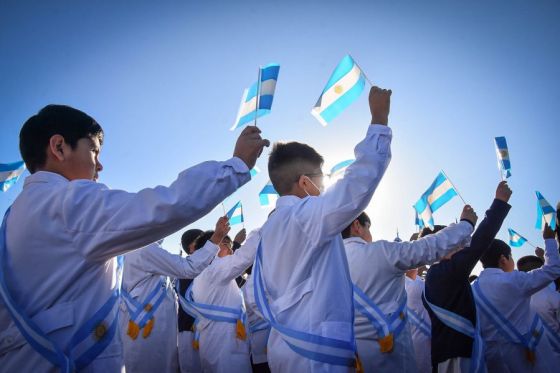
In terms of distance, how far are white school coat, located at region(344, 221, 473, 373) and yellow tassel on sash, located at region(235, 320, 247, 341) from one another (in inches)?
99.5

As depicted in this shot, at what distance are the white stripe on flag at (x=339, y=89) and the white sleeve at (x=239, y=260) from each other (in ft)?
8.19

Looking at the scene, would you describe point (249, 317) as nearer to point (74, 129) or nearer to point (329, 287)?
point (329, 287)

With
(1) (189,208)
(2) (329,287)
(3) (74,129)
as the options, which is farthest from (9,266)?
(2) (329,287)

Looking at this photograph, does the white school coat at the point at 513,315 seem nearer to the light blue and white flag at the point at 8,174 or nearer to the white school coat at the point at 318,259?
the white school coat at the point at 318,259

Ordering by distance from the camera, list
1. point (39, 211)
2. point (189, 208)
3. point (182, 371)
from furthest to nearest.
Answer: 1. point (182, 371)
2. point (39, 211)
3. point (189, 208)

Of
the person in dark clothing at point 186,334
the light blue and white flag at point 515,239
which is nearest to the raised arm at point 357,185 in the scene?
the person in dark clothing at point 186,334

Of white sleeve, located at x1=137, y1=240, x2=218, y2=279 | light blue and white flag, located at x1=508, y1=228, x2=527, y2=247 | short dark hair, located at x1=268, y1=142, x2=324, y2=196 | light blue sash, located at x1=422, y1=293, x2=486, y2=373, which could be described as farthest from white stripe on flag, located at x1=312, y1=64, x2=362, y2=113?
light blue and white flag, located at x1=508, y1=228, x2=527, y2=247

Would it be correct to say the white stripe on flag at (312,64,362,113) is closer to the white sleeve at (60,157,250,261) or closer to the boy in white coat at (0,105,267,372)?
the boy in white coat at (0,105,267,372)

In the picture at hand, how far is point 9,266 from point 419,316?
772 cm

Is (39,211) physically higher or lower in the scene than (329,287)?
higher

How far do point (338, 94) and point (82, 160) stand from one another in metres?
2.69

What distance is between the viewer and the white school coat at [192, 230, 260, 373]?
233 inches

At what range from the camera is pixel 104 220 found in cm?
192

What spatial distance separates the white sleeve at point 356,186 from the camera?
7.57 ft
